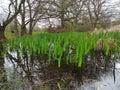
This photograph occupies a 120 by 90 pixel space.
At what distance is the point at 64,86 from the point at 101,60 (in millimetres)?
2000

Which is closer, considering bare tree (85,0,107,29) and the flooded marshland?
the flooded marshland

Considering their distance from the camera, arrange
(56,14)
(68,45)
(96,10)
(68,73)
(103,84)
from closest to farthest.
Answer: (103,84) → (68,73) → (68,45) → (56,14) → (96,10)

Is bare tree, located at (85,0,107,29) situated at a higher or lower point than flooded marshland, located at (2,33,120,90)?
higher

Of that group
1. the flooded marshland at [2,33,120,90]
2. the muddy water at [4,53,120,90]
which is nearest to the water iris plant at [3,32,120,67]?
the flooded marshland at [2,33,120,90]

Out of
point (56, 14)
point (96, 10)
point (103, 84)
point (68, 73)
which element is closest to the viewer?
point (103, 84)

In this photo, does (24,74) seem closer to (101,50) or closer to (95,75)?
(95,75)

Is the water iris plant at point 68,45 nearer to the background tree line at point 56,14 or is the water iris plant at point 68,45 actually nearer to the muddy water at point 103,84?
the muddy water at point 103,84

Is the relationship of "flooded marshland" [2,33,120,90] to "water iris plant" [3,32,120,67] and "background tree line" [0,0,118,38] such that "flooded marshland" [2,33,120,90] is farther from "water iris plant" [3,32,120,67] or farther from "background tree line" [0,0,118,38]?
"background tree line" [0,0,118,38]

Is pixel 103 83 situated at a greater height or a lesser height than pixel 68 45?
lesser

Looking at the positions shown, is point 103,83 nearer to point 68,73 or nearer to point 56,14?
point 68,73

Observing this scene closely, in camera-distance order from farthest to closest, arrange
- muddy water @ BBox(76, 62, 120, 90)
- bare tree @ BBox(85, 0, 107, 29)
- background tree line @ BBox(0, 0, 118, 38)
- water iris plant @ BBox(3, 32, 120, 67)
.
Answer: bare tree @ BBox(85, 0, 107, 29) → background tree line @ BBox(0, 0, 118, 38) → water iris plant @ BBox(3, 32, 120, 67) → muddy water @ BBox(76, 62, 120, 90)

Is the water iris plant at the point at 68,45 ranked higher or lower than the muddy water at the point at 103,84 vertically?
higher

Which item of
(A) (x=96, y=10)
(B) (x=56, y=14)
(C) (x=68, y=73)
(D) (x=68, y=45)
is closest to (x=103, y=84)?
(C) (x=68, y=73)

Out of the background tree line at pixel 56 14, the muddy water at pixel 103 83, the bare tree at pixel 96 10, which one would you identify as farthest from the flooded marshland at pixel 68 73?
the bare tree at pixel 96 10
